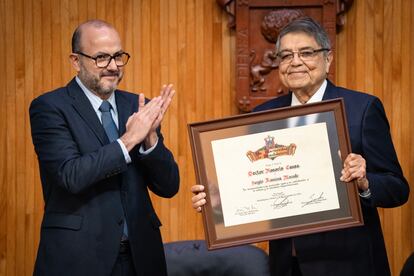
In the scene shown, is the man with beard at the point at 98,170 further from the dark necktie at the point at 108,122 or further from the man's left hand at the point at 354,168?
the man's left hand at the point at 354,168

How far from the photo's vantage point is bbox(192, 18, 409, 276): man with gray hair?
98.7 inches

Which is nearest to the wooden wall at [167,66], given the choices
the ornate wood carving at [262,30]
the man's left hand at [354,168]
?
the ornate wood carving at [262,30]

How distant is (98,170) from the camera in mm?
2447

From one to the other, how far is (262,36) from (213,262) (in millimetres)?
1360

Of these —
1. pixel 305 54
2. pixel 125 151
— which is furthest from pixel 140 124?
pixel 305 54

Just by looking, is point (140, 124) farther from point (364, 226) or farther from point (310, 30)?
point (364, 226)

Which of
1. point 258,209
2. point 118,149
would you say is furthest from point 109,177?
point 258,209

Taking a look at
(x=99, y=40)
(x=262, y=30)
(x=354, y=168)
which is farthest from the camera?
(x=262, y=30)

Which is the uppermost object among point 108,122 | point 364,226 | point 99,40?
point 99,40

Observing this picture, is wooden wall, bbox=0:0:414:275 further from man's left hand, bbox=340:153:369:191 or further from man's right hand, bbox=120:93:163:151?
man's left hand, bbox=340:153:369:191

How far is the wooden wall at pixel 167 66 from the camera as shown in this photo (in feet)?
13.4

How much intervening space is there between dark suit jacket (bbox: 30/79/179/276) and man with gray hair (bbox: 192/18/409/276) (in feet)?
0.89

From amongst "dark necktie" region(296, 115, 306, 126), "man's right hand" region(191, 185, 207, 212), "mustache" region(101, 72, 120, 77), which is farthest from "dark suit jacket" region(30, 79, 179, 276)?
"dark necktie" region(296, 115, 306, 126)

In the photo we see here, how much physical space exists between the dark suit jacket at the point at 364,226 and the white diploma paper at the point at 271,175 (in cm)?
16
